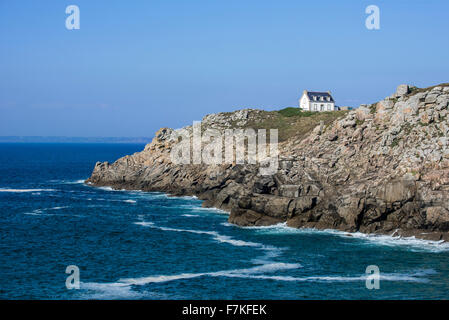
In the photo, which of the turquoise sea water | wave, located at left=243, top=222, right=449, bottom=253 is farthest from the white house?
wave, located at left=243, top=222, right=449, bottom=253

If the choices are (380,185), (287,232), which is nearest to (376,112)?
(380,185)

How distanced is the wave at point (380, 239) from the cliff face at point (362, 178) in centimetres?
99

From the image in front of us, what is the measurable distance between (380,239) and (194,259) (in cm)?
2364

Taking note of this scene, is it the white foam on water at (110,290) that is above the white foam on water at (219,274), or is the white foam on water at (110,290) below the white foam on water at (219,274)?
below

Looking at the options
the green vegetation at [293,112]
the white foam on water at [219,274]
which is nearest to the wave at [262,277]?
the white foam on water at [219,274]

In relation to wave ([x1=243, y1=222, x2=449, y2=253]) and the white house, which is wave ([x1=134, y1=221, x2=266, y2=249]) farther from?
the white house

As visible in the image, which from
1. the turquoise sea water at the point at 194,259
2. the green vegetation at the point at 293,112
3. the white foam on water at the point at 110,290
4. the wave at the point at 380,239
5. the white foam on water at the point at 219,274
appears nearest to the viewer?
the white foam on water at the point at 110,290

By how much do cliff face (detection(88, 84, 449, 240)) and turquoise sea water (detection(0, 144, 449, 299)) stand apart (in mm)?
3284

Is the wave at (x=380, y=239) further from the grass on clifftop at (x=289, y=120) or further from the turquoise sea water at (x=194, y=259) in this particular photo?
the grass on clifftop at (x=289, y=120)

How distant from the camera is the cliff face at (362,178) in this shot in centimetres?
6762

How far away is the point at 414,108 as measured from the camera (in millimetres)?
82750

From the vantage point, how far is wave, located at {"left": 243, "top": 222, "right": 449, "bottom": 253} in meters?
60.6

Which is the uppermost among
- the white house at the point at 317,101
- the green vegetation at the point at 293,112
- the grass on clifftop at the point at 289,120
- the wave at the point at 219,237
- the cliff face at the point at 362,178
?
the white house at the point at 317,101

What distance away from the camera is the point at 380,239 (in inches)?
2564
